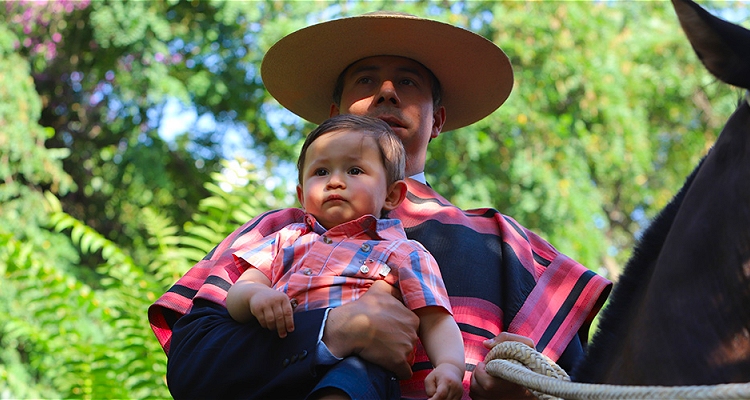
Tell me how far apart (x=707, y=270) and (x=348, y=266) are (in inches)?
41.8

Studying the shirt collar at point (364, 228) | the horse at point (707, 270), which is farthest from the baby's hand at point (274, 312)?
the horse at point (707, 270)

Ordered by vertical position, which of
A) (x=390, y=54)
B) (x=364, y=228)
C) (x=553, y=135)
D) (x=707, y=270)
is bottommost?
(x=553, y=135)

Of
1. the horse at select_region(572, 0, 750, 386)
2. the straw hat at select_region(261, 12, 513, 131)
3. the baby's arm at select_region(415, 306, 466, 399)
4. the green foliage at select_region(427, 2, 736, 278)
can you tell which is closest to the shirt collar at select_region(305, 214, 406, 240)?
the baby's arm at select_region(415, 306, 466, 399)

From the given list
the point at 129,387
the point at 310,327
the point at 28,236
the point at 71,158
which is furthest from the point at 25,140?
the point at 310,327

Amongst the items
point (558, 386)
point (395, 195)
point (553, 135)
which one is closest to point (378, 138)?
point (395, 195)

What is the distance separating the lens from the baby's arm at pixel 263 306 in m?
2.06

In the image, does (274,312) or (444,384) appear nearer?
(444,384)

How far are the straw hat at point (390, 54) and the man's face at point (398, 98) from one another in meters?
0.06

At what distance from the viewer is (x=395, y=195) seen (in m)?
2.52

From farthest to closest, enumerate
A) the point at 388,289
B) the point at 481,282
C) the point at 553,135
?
the point at 553,135 → the point at 481,282 → the point at 388,289

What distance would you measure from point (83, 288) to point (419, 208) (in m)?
3.43

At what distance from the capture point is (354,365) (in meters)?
2.03

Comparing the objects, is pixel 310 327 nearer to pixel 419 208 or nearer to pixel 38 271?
pixel 419 208

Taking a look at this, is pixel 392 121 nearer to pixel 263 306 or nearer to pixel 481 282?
pixel 481 282
